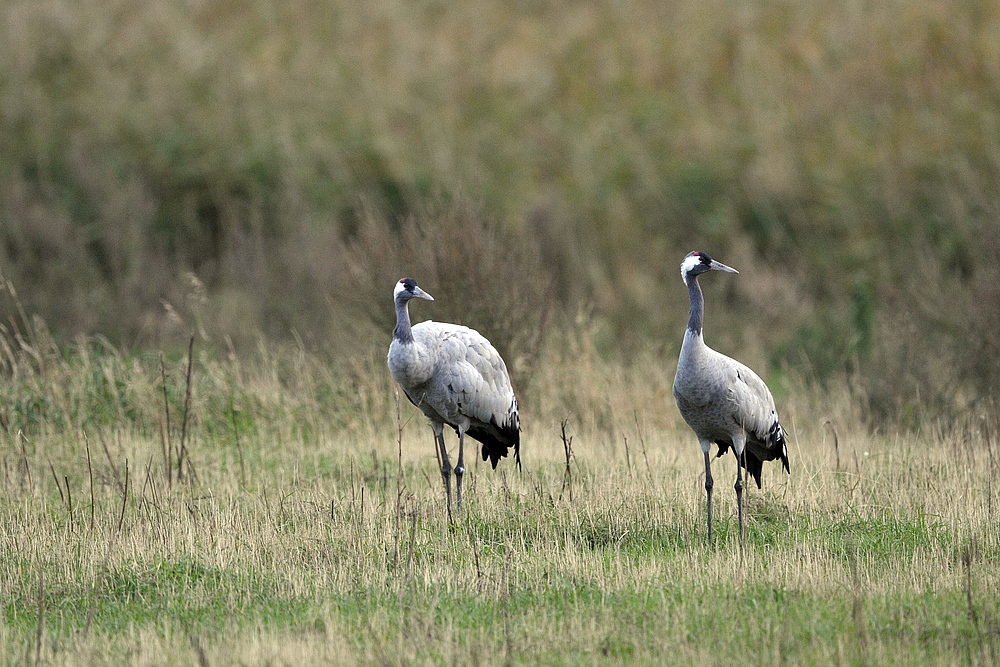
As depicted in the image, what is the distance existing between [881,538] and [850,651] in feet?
6.65

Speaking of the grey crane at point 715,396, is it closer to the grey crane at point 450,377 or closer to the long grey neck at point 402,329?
the grey crane at point 450,377

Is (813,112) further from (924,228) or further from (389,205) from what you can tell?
(389,205)

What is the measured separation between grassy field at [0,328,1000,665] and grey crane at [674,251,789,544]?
18.8 inches

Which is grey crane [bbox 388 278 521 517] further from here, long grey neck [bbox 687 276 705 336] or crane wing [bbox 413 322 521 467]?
long grey neck [bbox 687 276 705 336]

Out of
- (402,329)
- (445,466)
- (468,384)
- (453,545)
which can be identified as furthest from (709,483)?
(402,329)

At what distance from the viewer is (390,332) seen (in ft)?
38.5

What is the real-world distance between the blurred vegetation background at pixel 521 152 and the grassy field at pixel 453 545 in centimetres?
340

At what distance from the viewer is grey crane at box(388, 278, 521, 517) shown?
328 inches

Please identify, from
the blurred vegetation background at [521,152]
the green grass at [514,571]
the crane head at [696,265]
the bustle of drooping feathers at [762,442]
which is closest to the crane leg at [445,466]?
the green grass at [514,571]

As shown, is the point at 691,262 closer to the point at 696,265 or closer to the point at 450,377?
the point at 696,265

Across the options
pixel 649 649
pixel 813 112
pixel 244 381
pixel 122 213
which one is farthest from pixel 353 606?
pixel 813 112

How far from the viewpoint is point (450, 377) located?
8.56 metres

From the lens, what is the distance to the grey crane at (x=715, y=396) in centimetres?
738

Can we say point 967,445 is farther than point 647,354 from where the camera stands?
No
